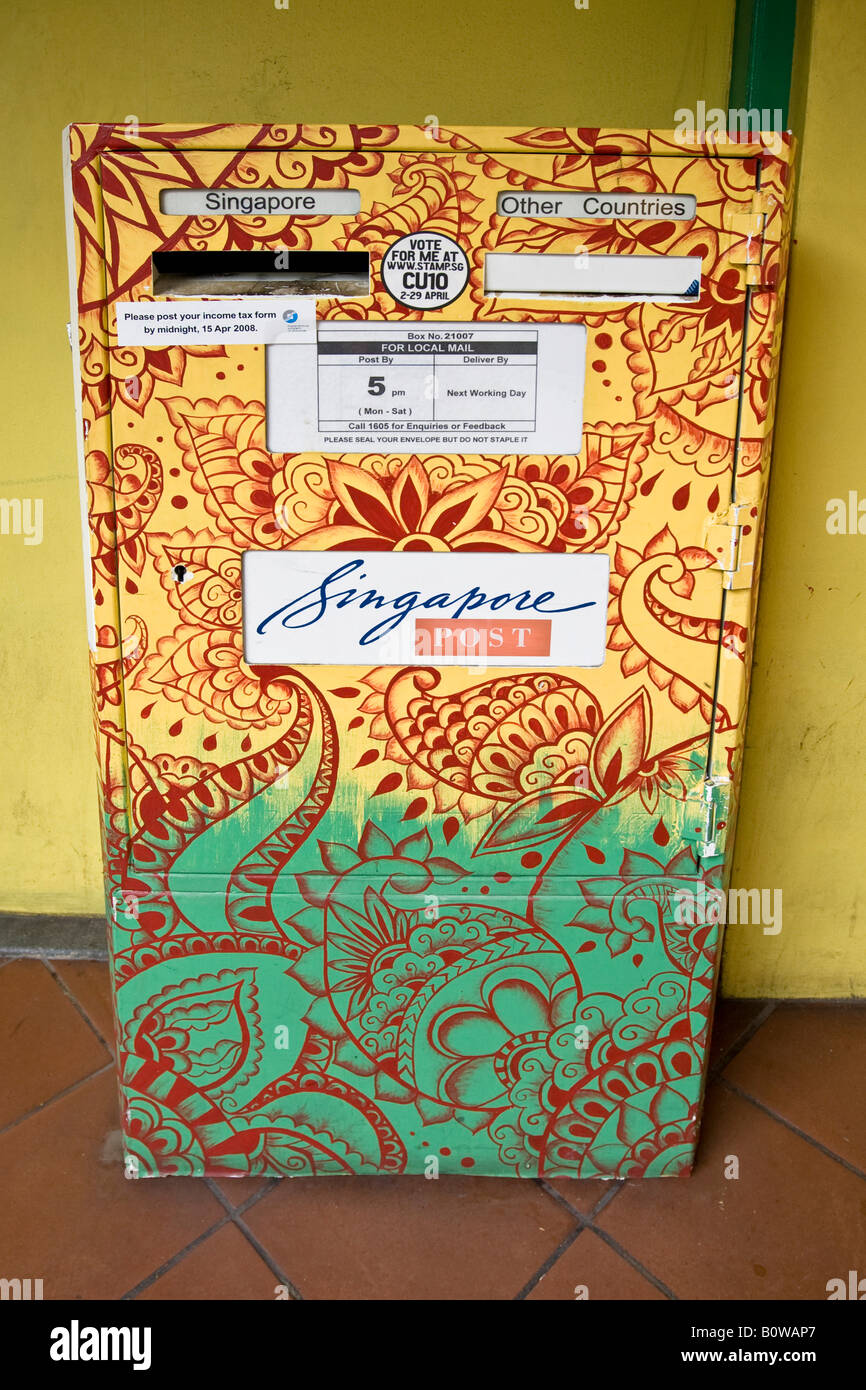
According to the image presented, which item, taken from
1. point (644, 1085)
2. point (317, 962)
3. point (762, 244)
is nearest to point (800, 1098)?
point (644, 1085)

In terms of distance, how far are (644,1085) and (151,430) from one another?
1.32 m

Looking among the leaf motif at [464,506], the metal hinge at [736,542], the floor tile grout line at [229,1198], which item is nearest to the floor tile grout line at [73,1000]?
the floor tile grout line at [229,1198]

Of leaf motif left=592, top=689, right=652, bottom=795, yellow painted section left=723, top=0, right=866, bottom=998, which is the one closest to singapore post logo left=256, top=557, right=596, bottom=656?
leaf motif left=592, top=689, right=652, bottom=795

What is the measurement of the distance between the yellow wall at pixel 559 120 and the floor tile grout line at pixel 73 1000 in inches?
42.2

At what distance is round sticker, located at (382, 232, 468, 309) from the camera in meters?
1.29

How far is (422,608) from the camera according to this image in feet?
4.66

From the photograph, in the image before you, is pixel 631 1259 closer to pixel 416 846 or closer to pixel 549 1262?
pixel 549 1262

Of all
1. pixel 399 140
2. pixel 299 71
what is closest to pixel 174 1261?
pixel 399 140

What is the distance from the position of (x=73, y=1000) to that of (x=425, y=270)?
175cm

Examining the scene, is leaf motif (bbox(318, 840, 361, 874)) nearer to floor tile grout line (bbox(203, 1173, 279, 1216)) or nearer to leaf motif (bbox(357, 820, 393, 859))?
leaf motif (bbox(357, 820, 393, 859))

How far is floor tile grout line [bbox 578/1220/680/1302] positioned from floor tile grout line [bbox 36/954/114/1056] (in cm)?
105

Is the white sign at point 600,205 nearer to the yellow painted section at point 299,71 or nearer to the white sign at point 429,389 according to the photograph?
the white sign at point 429,389
